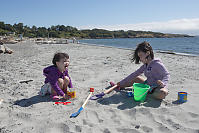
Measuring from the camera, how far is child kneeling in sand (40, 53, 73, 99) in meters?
3.12

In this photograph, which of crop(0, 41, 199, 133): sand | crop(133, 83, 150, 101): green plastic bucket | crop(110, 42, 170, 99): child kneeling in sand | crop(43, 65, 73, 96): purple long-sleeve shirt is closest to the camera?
crop(0, 41, 199, 133): sand

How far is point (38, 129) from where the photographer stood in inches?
88.2

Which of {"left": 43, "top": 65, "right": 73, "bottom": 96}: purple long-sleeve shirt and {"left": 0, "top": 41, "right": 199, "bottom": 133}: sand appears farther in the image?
{"left": 43, "top": 65, "right": 73, "bottom": 96}: purple long-sleeve shirt

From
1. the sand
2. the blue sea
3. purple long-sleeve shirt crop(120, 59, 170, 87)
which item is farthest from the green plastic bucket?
the blue sea

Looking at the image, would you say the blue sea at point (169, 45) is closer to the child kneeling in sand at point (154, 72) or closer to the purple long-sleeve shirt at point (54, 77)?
the child kneeling in sand at point (154, 72)

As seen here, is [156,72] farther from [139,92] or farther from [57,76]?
[57,76]

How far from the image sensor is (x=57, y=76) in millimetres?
3172

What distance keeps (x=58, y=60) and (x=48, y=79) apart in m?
0.44

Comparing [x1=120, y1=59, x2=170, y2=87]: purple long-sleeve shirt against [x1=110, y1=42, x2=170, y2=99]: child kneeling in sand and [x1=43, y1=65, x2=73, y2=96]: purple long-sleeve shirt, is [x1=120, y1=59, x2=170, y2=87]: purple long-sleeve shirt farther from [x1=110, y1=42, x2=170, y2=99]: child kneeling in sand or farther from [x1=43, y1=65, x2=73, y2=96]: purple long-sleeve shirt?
[x1=43, y1=65, x2=73, y2=96]: purple long-sleeve shirt

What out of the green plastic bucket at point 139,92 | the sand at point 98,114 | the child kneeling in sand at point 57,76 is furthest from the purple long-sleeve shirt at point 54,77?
the green plastic bucket at point 139,92

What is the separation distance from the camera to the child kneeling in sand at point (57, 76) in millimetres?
3117

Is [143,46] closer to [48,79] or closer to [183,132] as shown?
[183,132]

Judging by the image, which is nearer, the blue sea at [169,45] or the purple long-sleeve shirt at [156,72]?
the purple long-sleeve shirt at [156,72]

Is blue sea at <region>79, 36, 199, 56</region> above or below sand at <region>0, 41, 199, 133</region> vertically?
above
